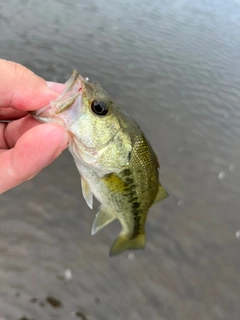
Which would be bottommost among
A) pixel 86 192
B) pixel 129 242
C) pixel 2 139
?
pixel 129 242

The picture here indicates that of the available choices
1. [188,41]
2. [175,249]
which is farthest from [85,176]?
[188,41]

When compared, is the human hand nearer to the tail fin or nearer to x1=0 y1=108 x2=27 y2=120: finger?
x1=0 y1=108 x2=27 y2=120: finger

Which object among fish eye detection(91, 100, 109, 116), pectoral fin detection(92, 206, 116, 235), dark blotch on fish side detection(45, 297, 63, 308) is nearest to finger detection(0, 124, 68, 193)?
fish eye detection(91, 100, 109, 116)

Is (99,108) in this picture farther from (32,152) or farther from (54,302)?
(54,302)

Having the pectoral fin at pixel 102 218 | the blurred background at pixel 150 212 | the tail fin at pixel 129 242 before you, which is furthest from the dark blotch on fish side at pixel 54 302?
the pectoral fin at pixel 102 218

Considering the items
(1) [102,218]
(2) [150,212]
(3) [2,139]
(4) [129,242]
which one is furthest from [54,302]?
(3) [2,139]

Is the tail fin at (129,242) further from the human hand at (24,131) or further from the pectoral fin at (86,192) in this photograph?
the human hand at (24,131)

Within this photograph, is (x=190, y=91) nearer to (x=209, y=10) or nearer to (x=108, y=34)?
(x=108, y=34)
